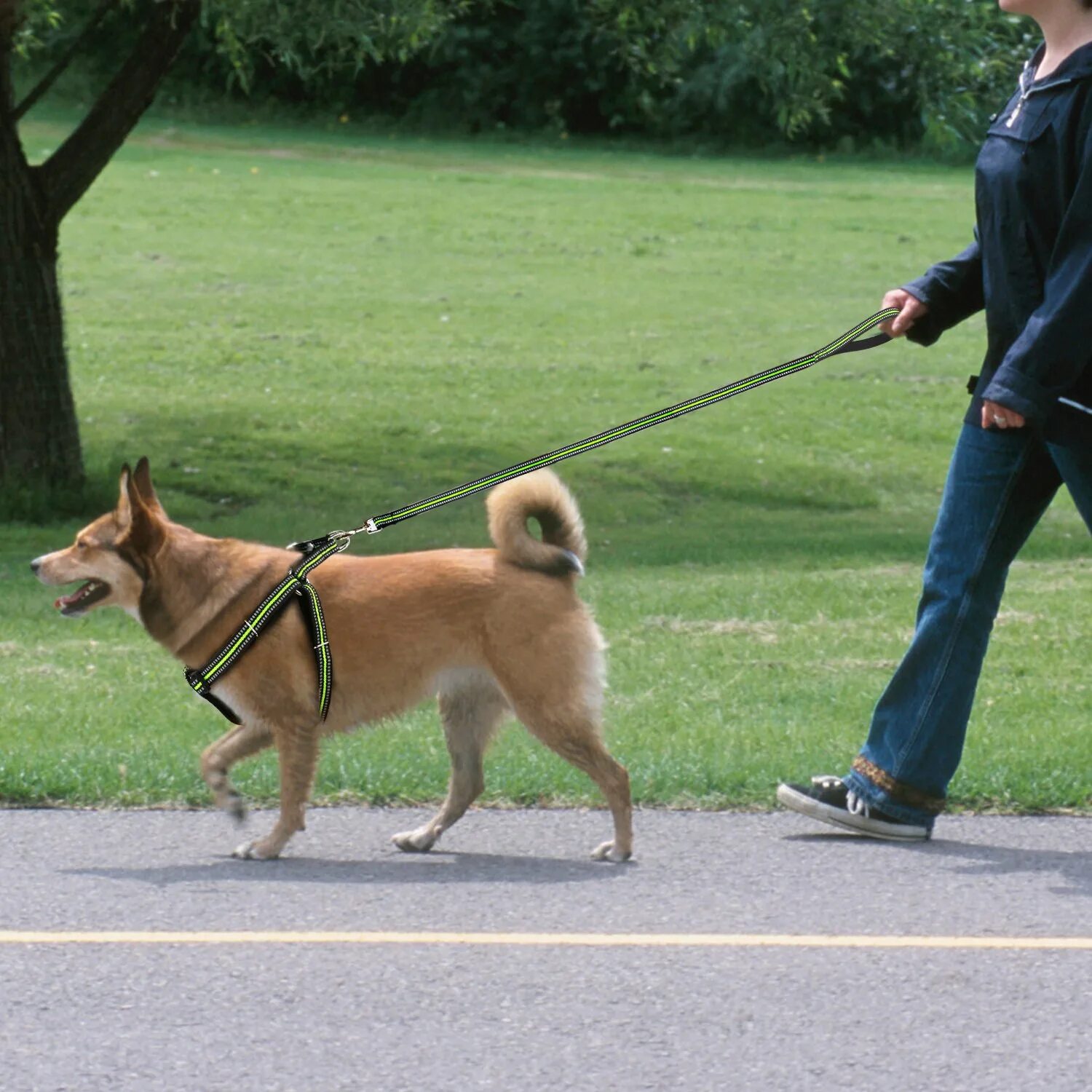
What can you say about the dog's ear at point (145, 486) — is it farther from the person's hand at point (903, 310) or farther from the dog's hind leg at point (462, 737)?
the person's hand at point (903, 310)

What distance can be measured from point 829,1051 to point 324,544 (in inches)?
101

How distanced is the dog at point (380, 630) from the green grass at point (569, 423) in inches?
23.5

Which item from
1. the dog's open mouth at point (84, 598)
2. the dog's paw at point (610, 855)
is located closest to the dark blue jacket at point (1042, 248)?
the dog's paw at point (610, 855)

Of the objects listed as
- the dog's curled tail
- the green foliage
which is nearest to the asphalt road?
the dog's curled tail

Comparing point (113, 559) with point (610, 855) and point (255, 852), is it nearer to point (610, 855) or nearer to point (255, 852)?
point (255, 852)

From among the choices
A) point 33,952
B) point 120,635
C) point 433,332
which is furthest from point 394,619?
point 433,332

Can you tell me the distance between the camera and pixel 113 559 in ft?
19.0

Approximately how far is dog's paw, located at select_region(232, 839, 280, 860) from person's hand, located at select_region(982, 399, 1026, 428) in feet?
8.09

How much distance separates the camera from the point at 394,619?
227 inches

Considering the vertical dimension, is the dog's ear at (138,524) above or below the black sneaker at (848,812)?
above

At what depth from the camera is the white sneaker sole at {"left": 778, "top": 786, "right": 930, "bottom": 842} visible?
227 inches

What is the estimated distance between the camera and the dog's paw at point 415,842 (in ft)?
18.8

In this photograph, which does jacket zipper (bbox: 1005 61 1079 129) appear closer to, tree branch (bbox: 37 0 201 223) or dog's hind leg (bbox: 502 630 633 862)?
dog's hind leg (bbox: 502 630 633 862)

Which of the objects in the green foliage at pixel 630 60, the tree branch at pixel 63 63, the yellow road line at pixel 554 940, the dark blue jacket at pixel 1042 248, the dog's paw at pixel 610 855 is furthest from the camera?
the green foliage at pixel 630 60
